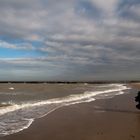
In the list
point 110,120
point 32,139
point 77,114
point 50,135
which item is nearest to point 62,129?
point 50,135

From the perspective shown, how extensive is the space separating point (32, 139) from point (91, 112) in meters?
8.05

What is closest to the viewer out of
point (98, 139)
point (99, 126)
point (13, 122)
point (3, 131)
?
point (98, 139)

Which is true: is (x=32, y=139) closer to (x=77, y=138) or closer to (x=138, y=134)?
(x=77, y=138)

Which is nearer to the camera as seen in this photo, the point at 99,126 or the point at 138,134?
the point at 138,134

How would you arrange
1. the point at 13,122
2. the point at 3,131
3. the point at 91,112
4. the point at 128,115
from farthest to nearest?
the point at 91,112 → the point at 128,115 → the point at 13,122 → the point at 3,131

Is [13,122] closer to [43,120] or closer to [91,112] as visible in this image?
[43,120]

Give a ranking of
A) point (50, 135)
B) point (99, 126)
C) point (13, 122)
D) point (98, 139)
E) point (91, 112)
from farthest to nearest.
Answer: point (91, 112), point (13, 122), point (99, 126), point (50, 135), point (98, 139)

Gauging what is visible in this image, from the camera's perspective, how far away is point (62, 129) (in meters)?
13.2

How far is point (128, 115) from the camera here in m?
17.3

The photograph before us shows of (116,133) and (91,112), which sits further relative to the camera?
(91,112)

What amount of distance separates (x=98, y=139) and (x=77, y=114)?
6.88m

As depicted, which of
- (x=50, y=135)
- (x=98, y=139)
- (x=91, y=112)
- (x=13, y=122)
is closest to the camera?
(x=98, y=139)

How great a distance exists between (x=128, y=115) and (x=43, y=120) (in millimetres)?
5209

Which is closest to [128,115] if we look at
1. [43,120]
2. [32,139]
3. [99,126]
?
[99,126]
